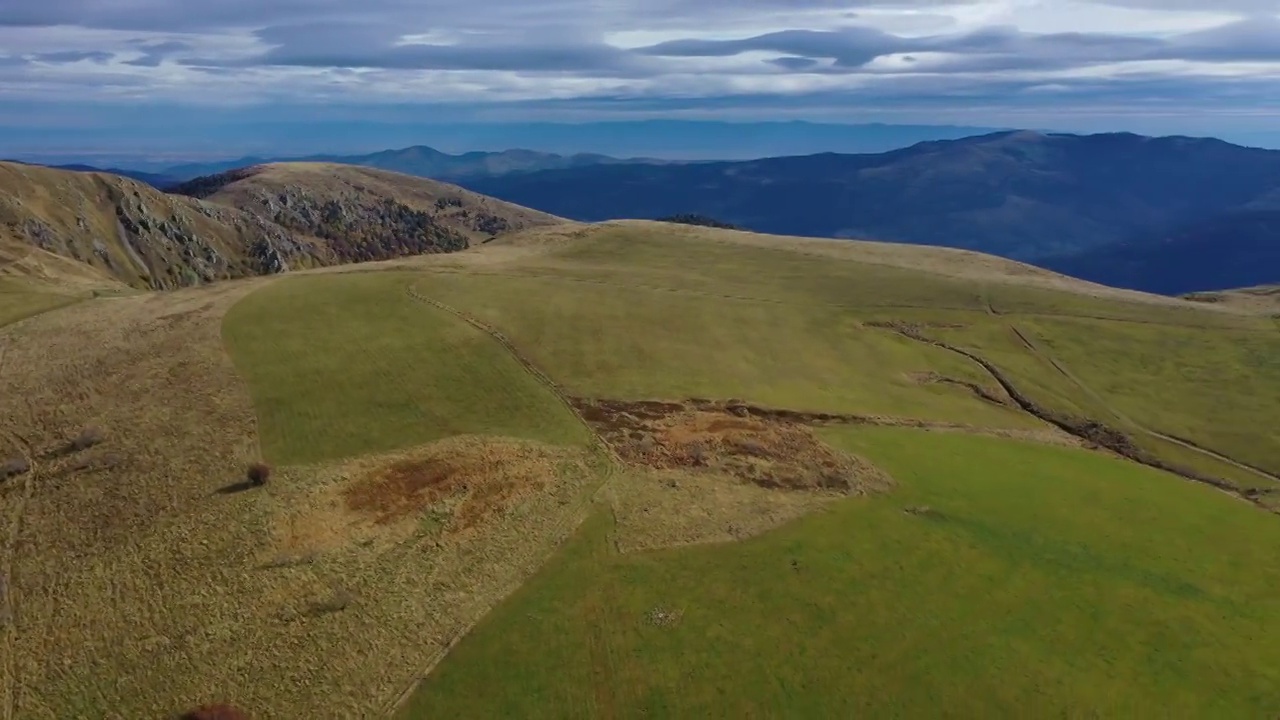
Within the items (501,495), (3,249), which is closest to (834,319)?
(501,495)

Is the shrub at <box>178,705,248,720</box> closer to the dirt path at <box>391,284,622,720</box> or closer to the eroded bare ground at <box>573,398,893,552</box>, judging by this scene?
the dirt path at <box>391,284,622,720</box>

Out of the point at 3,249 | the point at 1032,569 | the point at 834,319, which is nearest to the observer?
the point at 1032,569

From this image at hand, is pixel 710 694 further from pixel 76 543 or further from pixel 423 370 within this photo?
pixel 423 370

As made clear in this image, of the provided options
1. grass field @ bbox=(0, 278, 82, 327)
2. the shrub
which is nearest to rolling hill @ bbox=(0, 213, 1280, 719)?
the shrub

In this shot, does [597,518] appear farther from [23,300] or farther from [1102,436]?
[23,300]

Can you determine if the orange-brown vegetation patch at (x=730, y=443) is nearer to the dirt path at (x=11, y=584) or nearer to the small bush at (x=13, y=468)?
the dirt path at (x=11, y=584)

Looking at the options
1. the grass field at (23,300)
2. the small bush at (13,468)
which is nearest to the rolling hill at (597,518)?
the small bush at (13,468)
